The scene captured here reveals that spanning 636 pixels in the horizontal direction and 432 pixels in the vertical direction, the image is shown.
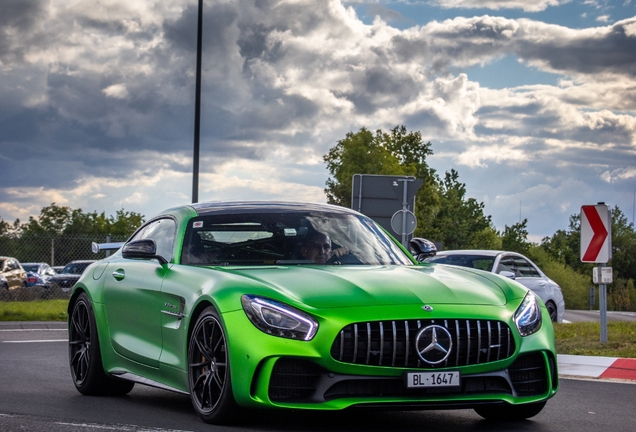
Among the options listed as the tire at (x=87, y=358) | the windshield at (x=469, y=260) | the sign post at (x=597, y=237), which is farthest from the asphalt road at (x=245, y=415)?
the windshield at (x=469, y=260)

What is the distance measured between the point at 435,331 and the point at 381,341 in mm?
311

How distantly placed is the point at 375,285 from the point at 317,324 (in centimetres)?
57

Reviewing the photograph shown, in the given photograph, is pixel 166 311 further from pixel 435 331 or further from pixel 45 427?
pixel 435 331

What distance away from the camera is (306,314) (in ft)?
19.0

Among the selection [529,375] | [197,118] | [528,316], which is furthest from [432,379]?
[197,118]

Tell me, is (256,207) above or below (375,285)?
above

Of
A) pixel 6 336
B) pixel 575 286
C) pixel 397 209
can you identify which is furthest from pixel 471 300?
pixel 575 286

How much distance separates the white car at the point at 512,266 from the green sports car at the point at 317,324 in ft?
39.9

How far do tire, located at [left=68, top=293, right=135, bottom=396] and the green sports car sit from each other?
63 centimetres

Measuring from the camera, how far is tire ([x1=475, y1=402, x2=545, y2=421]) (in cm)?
664

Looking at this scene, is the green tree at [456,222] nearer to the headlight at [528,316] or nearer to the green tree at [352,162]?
the green tree at [352,162]

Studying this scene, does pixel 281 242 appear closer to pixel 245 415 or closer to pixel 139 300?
pixel 139 300

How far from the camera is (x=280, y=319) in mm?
5816

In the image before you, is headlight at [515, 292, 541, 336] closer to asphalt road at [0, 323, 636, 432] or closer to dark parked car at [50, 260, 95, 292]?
asphalt road at [0, 323, 636, 432]
